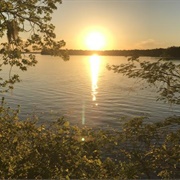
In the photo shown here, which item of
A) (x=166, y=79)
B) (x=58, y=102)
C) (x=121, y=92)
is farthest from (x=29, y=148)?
(x=121, y=92)

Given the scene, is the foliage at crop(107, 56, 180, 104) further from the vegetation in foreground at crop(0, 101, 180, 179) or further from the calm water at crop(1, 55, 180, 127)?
the calm water at crop(1, 55, 180, 127)

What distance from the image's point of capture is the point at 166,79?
1213cm

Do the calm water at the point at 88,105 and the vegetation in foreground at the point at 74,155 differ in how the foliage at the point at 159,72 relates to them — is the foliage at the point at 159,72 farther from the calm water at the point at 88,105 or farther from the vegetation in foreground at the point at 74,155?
the calm water at the point at 88,105

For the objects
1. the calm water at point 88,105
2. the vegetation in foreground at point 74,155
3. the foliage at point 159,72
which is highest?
the foliage at point 159,72

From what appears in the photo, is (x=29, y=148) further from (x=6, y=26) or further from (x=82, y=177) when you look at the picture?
(x=6, y=26)

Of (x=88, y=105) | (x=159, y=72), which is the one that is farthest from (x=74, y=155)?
(x=88, y=105)

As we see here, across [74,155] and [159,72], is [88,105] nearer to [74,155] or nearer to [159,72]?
[74,155]

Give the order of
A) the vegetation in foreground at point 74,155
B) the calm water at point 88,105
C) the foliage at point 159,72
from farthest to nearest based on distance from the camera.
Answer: the calm water at point 88,105
the foliage at point 159,72
the vegetation in foreground at point 74,155

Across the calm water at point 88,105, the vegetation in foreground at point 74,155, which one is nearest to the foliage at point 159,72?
the vegetation in foreground at point 74,155

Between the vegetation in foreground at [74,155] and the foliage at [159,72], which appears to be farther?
the foliage at [159,72]

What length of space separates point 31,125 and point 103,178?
16.8 feet

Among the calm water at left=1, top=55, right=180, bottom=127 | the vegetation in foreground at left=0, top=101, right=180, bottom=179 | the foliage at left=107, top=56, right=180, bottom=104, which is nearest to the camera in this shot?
the vegetation in foreground at left=0, top=101, right=180, bottom=179

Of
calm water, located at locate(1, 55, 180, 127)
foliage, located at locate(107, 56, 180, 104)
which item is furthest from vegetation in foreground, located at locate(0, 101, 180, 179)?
calm water, located at locate(1, 55, 180, 127)

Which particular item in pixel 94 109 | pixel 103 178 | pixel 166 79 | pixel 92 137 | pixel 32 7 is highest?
pixel 32 7
